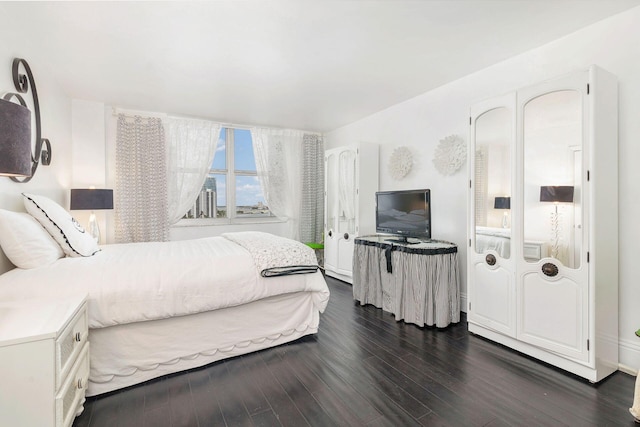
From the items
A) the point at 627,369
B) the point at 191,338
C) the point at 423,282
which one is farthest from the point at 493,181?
the point at 191,338

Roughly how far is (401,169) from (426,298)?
1.75 metres

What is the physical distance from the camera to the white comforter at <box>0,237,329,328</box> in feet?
5.98

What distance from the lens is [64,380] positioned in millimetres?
1422

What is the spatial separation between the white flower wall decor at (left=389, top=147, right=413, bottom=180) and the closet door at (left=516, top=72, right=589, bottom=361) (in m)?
1.54

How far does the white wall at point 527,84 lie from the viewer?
7.00 feet

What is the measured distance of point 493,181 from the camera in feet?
8.66

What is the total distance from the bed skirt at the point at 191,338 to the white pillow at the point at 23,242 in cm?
59

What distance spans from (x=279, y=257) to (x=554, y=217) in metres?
2.12

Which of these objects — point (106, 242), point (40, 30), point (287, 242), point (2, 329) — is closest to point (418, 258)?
point (287, 242)

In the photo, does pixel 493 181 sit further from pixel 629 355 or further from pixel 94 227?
pixel 94 227

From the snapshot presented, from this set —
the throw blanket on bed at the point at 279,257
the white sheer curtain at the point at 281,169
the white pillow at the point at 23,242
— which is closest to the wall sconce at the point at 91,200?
the white pillow at the point at 23,242

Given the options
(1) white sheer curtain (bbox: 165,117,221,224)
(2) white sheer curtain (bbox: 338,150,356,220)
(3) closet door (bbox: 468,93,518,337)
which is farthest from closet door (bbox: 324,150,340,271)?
(3) closet door (bbox: 468,93,518,337)

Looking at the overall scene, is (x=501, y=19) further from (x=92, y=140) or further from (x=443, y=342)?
(x=92, y=140)

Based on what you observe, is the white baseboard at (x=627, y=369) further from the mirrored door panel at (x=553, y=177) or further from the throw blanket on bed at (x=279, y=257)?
the throw blanket on bed at (x=279, y=257)
